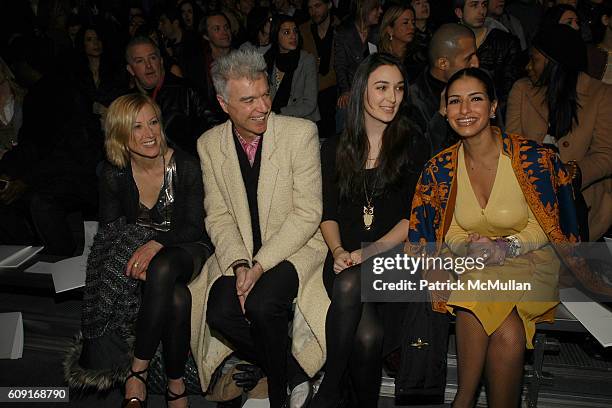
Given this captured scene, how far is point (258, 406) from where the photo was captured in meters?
2.87

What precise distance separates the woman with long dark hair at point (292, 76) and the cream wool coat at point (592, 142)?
1963 mm

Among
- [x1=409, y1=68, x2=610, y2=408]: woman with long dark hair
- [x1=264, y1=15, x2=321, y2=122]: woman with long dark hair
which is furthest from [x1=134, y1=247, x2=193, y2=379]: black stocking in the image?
[x1=264, y1=15, x2=321, y2=122]: woman with long dark hair

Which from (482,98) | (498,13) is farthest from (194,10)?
(482,98)

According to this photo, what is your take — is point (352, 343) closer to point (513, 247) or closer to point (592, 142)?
point (513, 247)

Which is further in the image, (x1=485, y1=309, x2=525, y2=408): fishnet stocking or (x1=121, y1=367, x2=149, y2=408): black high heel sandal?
(x1=121, y1=367, x2=149, y2=408): black high heel sandal

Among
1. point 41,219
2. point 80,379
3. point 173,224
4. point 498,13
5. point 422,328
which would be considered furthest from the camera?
point 498,13

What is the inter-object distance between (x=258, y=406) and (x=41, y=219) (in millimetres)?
2040

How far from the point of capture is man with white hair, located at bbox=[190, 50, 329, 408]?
2666mm

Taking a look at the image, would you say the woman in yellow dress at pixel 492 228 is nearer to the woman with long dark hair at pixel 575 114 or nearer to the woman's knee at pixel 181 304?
the woman with long dark hair at pixel 575 114

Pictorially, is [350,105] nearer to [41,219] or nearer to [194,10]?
[41,219]

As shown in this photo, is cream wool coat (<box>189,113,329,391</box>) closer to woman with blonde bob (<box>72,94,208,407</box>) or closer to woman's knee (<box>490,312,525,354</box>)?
woman with blonde bob (<box>72,94,208,407</box>)

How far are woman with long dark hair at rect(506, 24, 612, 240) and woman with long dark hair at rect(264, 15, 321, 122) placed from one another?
1.94m

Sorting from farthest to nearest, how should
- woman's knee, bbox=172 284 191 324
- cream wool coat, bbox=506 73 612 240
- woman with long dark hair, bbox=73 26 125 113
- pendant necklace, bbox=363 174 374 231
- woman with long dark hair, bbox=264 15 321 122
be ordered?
woman with long dark hair, bbox=73 26 125 113 < woman with long dark hair, bbox=264 15 321 122 < cream wool coat, bbox=506 73 612 240 < pendant necklace, bbox=363 174 374 231 < woman's knee, bbox=172 284 191 324

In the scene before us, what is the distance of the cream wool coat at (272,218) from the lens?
2788mm
